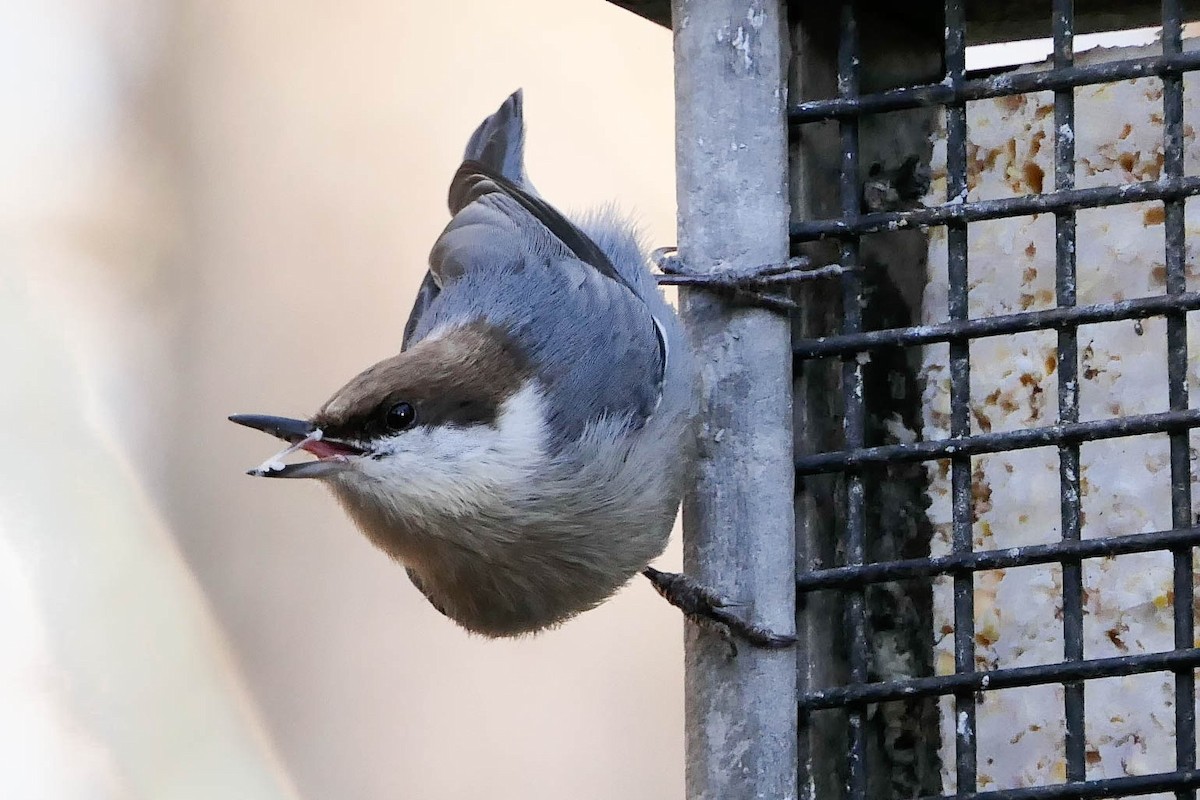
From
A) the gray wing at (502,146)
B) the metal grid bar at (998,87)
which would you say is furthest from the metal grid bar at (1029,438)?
the gray wing at (502,146)

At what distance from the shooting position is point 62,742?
260 centimetres

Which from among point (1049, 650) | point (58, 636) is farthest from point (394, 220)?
point (1049, 650)

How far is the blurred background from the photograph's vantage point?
2660mm

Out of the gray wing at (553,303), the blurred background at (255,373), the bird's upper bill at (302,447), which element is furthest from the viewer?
the blurred background at (255,373)

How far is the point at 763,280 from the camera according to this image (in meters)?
1.57

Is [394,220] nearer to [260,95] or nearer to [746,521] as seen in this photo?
[260,95]

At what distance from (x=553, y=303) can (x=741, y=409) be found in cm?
25

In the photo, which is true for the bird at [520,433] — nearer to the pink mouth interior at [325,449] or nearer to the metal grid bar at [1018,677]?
the pink mouth interior at [325,449]

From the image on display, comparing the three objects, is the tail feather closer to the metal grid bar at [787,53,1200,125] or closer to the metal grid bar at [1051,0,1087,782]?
the metal grid bar at [787,53,1200,125]

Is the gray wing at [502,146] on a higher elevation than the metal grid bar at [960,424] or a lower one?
higher

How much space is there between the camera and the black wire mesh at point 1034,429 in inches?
55.7

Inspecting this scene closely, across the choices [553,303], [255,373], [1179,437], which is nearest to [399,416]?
[553,303]

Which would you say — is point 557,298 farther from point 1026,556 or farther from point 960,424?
point 1026,556

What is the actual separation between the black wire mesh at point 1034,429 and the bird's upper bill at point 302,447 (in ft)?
1.66
